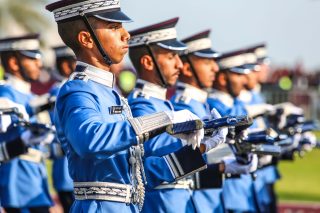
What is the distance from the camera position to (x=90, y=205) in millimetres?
5152

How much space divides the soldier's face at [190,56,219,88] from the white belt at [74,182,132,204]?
3037 millimetres

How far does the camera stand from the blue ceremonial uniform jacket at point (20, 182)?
8961 millimetres

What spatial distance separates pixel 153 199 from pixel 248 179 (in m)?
3.52

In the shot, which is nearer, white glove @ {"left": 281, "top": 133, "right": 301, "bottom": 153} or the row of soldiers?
the row of soldiers

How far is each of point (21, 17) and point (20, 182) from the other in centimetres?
2445

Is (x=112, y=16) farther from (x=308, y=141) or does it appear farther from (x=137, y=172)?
(x=308, y=141)

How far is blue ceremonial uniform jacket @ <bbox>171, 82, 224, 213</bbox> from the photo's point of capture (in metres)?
7.40

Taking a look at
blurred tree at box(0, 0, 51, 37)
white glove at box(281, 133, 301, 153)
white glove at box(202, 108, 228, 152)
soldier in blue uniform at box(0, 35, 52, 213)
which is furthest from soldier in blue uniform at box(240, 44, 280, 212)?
blurred tree at box(0, 0, 51, 37)

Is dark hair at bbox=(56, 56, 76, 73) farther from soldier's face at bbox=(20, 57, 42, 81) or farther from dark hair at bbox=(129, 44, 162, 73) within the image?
dark hair at bbox=(129, 44, 162, 73)

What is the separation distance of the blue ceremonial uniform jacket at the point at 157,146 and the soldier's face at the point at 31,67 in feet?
9.18

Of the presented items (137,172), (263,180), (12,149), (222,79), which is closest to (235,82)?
(222,79)

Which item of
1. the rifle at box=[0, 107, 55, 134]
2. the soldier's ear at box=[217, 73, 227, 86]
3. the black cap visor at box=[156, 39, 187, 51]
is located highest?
the black cap visor at box=[156, 39, 187, 51]

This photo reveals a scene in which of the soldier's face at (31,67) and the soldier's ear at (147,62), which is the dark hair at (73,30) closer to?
the soldier's ear at (147,62)

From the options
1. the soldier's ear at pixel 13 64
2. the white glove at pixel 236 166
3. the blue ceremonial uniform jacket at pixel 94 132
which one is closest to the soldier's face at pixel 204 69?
the white glove at pixel 236 166
